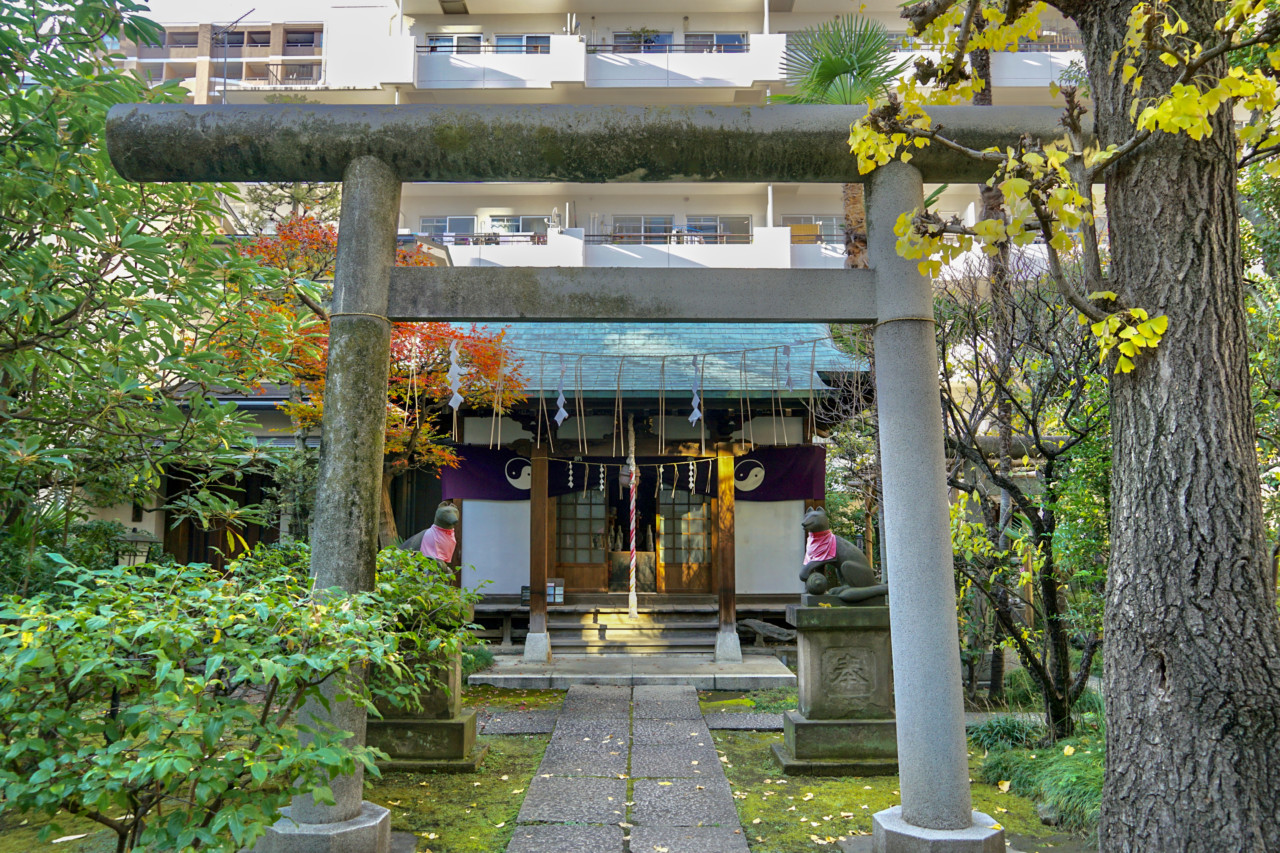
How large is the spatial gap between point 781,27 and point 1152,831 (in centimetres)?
2169

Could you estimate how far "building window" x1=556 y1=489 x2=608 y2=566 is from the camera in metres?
13.6

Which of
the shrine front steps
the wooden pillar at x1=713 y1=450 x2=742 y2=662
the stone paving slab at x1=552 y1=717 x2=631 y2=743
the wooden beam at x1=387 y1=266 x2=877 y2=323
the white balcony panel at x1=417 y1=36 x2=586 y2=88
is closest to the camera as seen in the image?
the wooden beam at x1=387 y1=266 x2=877 y2=323

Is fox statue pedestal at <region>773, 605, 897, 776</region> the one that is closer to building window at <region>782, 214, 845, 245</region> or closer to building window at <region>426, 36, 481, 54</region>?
building window at <region>782, 214, 845, 245</region>

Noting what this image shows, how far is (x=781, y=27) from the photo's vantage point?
21.2m

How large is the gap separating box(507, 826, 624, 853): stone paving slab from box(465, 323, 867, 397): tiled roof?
6743 millimetres

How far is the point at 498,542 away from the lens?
1322 cm

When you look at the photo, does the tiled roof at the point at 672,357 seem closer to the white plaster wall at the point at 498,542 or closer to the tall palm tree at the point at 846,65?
the white plaster wall at the point at 498,542

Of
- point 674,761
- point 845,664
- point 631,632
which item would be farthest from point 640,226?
point 674,761

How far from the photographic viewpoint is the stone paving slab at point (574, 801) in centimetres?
543

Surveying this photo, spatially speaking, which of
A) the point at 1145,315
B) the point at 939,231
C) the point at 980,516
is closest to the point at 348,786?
the point at 939,231

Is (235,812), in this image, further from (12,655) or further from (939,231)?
(939,231)

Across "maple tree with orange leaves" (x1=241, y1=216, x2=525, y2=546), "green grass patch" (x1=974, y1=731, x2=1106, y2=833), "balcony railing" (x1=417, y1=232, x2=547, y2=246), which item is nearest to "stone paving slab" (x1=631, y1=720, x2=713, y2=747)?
"green grass patch" (x1=974, y1=731, x2=1106, y2=833)

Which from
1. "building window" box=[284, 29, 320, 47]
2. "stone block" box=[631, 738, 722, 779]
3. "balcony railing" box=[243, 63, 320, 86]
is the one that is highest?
"building window" box=[284, 29, 320, 47]

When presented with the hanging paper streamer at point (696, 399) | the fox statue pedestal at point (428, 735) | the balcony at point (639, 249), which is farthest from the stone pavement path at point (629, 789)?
the balcony at point (639, 249)
